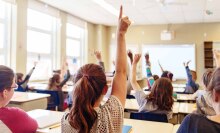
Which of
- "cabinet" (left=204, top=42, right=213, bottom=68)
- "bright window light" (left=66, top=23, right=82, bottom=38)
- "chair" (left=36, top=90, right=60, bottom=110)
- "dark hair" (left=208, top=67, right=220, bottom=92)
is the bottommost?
"chair" (left=36, top=90, right=60, bottom=110)

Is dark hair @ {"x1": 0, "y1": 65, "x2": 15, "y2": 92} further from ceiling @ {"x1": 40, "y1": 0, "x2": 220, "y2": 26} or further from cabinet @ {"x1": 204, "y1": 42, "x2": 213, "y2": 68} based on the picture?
cabinet @ {"x1": 204, "y1": 42, "x2": 213, "y2": 68}

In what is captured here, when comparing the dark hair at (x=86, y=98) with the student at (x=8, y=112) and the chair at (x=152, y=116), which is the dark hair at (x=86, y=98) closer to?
the student at (x=8, y=112)

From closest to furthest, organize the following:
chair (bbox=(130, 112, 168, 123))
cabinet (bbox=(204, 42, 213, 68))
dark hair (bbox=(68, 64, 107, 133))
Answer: dark hair (bbox=(68, 64, 107, 133)), chair (bbox=(130, 112, 168, 123)), cabinet (bbox=(204, 42, 213, 68))

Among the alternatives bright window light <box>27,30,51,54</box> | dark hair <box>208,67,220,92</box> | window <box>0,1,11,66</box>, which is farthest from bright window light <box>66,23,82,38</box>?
dark hair <box>208,67,220,92</box>

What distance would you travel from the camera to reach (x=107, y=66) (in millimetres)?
9266

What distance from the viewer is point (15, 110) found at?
1.49m

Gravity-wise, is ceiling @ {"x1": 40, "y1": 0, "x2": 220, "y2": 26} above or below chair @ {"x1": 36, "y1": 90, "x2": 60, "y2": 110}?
above

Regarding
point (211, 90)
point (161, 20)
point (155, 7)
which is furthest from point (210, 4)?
point (211, 90)

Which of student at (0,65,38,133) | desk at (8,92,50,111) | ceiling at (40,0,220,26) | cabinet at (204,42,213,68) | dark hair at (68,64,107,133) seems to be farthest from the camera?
cabinet at (204,42,213,68)

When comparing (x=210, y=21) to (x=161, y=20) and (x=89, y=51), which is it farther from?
(x=89, y=51)

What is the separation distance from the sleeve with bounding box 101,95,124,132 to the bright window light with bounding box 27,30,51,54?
506cm

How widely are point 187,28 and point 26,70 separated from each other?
574 centimetres

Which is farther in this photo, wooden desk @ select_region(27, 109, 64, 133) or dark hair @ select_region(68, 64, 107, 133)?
wooden desk @ select_region(27, 109, 64, 133)

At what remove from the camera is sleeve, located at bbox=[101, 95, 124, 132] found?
3.62 ft
